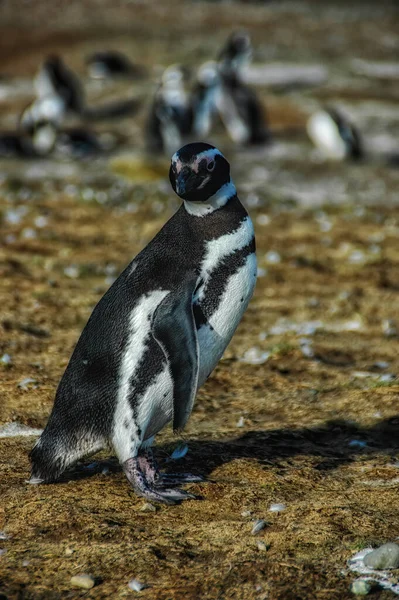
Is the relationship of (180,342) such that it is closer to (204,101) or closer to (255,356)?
(255,356)

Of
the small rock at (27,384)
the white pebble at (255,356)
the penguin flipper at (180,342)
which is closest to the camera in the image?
the penguin flipper at (180,342)

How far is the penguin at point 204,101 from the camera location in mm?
16094

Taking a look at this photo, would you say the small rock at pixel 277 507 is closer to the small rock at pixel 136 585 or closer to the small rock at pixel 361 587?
the small rock at pixel 361 587

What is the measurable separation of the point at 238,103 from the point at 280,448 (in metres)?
11.6

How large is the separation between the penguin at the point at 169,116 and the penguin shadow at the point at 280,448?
30.7 ft

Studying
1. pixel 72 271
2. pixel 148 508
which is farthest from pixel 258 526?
pixel 72 271

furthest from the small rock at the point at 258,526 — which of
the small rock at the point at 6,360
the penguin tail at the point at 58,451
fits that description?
the small rock at the point at 6,360

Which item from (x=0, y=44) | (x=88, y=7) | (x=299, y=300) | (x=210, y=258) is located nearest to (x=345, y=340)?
(x=299, y=300)

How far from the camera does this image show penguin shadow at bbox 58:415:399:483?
4160 mm

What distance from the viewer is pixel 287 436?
465cm

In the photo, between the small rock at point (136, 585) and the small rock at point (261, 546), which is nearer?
the small rock at point (136, 585)

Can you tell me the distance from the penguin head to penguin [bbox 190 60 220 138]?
12.2 metres

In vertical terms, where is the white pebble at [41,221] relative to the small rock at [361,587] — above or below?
below

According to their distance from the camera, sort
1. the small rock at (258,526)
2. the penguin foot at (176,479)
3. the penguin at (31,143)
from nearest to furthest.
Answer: the small rock at (258,526), the penguin foot at (176,479), the penguin at (31,143)
